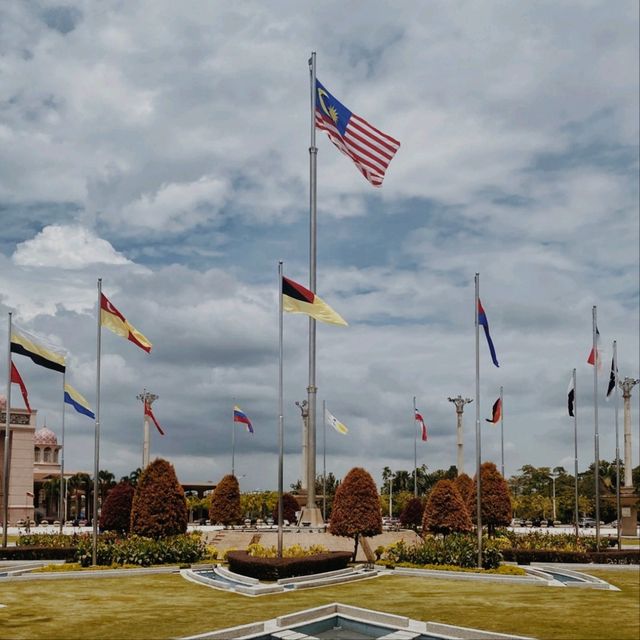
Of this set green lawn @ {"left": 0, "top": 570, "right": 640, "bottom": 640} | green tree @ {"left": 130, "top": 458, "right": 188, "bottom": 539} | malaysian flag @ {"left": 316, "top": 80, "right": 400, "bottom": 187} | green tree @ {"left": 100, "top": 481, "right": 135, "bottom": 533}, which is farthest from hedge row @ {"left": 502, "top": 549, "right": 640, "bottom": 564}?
green tree @ {"left": 100, "top": 481, "right": 135, "bottom": 533}

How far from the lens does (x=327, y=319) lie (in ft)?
83.3

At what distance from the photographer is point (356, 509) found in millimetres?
30312

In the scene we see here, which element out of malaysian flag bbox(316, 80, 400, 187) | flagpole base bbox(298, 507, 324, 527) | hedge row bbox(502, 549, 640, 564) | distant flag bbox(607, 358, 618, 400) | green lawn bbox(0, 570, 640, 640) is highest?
malaysian flag bbox(316, 80, 400, 187)

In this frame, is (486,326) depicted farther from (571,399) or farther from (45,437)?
(45,437)

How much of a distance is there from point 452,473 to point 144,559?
97.7 meters

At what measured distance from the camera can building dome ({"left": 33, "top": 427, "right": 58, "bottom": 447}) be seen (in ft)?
378

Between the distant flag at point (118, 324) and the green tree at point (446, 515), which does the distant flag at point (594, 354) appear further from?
the distant flag at point (118, 324)

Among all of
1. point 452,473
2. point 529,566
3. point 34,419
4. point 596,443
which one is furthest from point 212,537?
point 452,473

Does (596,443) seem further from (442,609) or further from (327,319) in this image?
(442,609)

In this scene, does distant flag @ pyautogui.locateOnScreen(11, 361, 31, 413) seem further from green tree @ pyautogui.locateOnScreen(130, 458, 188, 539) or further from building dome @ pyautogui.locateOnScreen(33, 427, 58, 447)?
building dome @ pyautogui.locateOnScreen(33, 427, 58, 447)

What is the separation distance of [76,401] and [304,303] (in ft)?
50.5

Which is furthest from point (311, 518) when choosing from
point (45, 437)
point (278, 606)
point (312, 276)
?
point (45, 437)

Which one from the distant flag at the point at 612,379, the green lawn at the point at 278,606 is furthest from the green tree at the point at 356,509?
the distant flag at the point at 612,379

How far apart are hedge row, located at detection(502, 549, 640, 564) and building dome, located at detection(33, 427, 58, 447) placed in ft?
310
